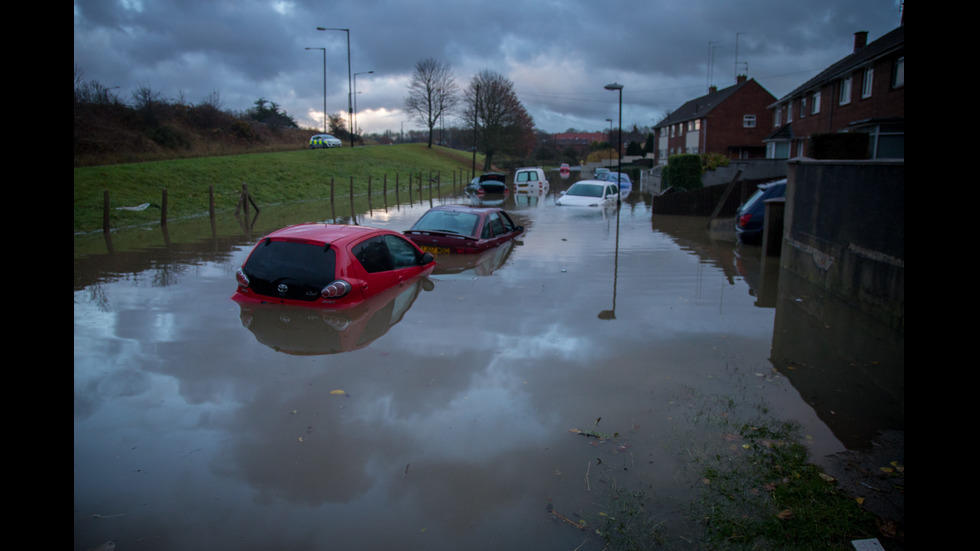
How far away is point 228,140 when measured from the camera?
167 feet

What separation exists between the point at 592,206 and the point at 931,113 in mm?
26256

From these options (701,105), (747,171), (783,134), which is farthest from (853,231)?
(701,105)

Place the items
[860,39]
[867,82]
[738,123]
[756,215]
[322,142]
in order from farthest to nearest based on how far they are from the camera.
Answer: [322,142] → [738,123] → [860,39] → [867,82] → [756,215]

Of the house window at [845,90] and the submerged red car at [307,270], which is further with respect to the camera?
the house window at [845,90]

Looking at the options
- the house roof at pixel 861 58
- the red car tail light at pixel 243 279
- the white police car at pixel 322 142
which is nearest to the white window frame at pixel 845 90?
the house roof at pixel 861 58

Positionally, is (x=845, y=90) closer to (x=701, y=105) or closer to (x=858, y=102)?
(x=858, y=102)

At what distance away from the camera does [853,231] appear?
9.88m

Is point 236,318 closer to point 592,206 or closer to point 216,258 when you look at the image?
point 216,258

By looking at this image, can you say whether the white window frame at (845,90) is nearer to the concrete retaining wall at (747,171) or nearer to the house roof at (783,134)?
the concrete retaining wall at (747,171)

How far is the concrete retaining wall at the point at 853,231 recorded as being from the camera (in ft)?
28.2

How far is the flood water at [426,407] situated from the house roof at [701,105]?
157 ft

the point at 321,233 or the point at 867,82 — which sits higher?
the point at 867,82

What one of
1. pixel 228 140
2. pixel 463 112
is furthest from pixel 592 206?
pixel 463 112

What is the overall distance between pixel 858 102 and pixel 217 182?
101ft
